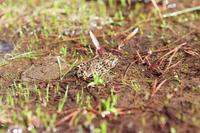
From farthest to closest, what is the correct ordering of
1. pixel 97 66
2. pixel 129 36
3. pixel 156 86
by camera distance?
pixel 129 36
pixel 97 66
pixel 156 86

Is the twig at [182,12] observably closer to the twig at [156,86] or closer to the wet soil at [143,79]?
the wet soil at [143,79]

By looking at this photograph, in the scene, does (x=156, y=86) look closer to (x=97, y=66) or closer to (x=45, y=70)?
(x=97, y=66)

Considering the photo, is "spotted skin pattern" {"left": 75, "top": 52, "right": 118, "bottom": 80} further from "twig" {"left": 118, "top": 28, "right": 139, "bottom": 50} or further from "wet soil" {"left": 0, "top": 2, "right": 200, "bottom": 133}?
"twig" {"left": 118, "top": 28, "right": 139, "bottom": 50}

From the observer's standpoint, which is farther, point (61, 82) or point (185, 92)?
point (61, 82)

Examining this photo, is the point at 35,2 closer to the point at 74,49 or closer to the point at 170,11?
the point at 74,49

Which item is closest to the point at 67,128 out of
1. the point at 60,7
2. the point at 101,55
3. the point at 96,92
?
the point at 96,92

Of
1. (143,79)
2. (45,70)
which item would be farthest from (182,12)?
(45,70)

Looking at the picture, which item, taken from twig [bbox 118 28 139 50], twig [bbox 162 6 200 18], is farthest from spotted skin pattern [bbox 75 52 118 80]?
twig [bbox 162 6 200 18]

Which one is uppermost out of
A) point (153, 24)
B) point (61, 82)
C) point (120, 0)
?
point (120, 0)
